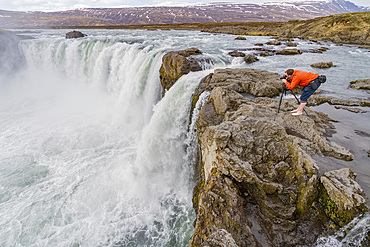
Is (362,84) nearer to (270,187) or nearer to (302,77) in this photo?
(302,77)

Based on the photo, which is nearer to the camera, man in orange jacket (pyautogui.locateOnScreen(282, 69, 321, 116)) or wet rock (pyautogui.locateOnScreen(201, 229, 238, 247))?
wet rock (pyautogui.locateOnScreen(201, 229, 238, 247))

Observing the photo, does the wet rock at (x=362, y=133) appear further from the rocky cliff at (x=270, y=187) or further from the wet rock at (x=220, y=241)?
the wet rock at (x=220, y=241)

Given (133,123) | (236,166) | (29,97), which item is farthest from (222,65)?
(29,97)

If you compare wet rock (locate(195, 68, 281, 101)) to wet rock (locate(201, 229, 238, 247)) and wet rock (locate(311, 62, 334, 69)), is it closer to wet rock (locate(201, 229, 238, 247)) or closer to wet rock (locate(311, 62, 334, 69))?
wet rock (locate(201, 229, 238, 247))

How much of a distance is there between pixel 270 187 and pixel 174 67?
1109cm

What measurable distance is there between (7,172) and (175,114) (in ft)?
36.4

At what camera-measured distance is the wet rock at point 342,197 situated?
3.80m

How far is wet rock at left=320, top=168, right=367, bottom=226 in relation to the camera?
380cm

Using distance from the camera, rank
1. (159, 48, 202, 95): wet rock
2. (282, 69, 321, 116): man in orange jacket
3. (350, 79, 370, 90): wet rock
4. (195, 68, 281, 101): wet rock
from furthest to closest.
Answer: (159, 48, 202, 95): wet rock → (350, 79, 370, 90): wet rock → (195, 68, 281, 101): wet rock → (282, 69, 321, 116): man in orange jacket

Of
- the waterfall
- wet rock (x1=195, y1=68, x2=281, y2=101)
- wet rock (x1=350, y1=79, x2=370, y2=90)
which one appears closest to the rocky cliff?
wet rock (x1=195, y1=68, x2=281, y2=101)

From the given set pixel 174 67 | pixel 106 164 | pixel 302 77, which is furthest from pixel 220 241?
pixel 174 67

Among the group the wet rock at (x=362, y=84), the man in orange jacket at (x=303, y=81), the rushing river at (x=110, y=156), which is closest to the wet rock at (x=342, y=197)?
the rushing river at (x=110, y=156)

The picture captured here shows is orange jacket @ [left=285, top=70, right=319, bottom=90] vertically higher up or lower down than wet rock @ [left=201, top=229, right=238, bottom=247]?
higher up

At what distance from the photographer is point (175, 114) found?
10703 millimetres
